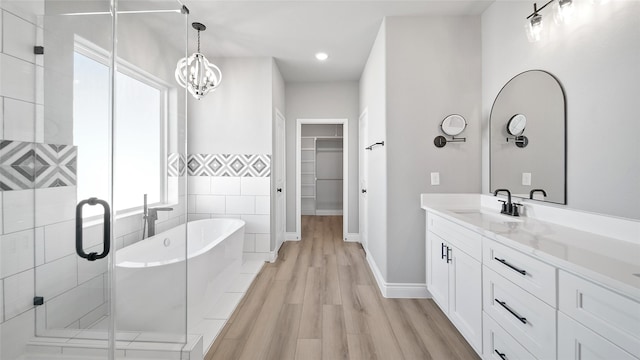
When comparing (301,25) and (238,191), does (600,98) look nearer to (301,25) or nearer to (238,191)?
(301,25)

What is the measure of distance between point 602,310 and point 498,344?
0.69 meters

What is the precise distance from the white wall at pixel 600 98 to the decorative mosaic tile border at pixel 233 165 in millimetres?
2874

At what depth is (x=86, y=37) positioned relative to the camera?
112cm

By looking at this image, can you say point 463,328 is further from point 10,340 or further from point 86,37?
point 86,37

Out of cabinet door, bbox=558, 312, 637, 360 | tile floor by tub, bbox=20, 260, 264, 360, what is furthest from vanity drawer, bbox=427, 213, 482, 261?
tile floor by tub, bbox=20, 260, 264, 360

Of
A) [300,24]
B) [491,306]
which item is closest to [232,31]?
[300,24]

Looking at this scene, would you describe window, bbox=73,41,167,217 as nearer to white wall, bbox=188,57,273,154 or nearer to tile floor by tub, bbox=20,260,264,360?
tile floor by tub, bbox=20,260,264,360

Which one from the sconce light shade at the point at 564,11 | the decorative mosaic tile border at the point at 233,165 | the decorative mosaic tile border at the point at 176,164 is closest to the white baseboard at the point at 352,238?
the decorative mosaic tile border at the point at 233,165

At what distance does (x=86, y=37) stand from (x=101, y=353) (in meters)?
1.42

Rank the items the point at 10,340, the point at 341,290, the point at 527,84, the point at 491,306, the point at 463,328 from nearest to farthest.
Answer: the point at 10,340 < the point at 491,306 < the point at 463,328 < the point at 527,84 < the point at 341,290

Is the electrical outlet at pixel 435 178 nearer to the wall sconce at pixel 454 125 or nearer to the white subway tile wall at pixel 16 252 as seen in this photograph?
the wall sconce at pixel 454 125

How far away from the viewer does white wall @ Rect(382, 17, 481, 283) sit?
93.5 inches

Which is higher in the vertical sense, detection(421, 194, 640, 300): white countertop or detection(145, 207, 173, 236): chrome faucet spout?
detection(145, 207, 173, 236): chrome faucet spout

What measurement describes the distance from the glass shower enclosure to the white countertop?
6.05ft
